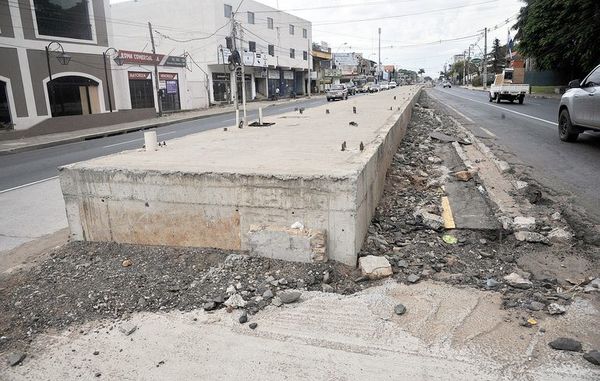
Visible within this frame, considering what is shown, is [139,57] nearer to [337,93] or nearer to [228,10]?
[228,10]

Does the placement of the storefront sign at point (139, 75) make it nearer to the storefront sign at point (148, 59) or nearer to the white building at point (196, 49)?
the white building at point (196, 49)

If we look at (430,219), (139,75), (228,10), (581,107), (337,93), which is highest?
(228,10)

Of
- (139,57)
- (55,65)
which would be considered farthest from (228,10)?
(55,65)

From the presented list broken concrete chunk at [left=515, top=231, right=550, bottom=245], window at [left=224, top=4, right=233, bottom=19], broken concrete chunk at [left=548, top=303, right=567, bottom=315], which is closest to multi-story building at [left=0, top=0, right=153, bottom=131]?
window at [left=224, top=4, right=233, bottom=19]

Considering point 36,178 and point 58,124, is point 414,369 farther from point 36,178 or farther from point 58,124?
point 58,124

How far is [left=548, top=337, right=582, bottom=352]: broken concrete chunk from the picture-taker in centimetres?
318

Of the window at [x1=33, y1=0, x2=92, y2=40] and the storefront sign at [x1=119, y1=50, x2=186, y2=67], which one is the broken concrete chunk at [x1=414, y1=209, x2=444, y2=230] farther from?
the storefront sign at [x1=119, y1=50, x2=186, y2=67]

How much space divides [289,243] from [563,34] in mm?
36945

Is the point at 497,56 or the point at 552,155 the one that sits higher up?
the point at 497,56

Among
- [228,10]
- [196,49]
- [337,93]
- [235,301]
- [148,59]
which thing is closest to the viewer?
[235,301]

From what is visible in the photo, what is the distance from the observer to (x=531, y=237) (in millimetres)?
5348

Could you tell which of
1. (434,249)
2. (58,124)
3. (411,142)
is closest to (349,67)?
(58,124)

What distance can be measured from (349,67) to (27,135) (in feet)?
306

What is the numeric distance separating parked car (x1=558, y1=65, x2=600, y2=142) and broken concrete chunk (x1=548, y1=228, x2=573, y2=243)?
5694 mm
